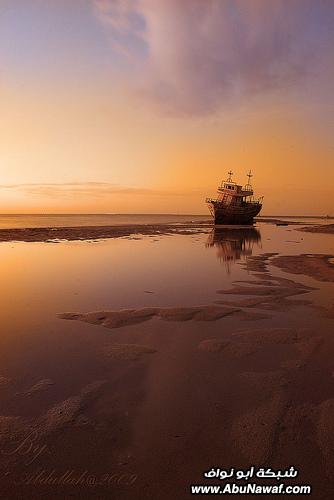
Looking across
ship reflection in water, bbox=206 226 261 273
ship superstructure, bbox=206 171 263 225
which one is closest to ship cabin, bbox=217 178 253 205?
ship superstructure, bbox=206 171 263 225

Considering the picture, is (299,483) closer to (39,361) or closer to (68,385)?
(68,385)

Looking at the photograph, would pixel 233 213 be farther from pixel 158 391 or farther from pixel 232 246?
pixel 158 391

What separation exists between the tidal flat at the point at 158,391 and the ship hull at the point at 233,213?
→ 5334cm

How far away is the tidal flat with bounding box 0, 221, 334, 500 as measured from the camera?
2.57 m

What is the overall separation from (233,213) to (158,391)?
60001 millimetres

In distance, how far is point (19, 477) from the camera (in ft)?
8.16

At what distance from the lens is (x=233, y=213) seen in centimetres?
6162

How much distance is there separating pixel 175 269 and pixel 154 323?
5970mm

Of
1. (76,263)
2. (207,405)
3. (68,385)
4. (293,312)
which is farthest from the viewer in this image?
(76,263)

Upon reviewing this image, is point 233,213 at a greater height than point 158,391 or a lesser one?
greater

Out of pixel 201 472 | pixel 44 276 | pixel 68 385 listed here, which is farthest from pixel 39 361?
pixel 44 276

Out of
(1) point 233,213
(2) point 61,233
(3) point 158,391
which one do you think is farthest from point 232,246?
(1) point 233,213

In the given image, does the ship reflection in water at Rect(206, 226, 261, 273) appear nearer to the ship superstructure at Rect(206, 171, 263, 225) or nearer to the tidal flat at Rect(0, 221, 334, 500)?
the tidal flat at Rect(0, 221, 334, 500)

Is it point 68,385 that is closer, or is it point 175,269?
point 68,385
